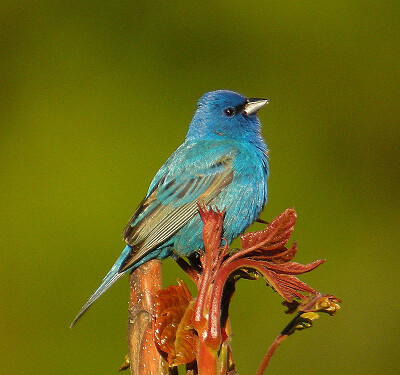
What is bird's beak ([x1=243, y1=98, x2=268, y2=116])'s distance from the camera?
2975mm

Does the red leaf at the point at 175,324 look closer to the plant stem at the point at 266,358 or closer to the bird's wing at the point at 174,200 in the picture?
the plant stem at the point at 266,358

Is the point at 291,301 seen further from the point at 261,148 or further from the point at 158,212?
the point at 261,148

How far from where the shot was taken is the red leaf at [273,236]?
0.88m

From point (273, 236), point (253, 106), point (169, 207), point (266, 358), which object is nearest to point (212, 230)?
point (273, 236)

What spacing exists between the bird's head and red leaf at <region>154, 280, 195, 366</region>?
203 centimetres

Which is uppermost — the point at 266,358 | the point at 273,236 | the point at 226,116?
the point at 226,116

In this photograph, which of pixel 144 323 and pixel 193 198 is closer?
pixel 144 323

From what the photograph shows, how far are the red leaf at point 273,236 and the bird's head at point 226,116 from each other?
80.9 inches

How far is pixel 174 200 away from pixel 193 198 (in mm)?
84

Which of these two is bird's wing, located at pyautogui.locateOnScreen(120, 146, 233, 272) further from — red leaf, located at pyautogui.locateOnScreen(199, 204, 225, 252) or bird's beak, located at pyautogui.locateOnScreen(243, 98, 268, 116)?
red leaf, located at pyautogui.locateOnScreen(199, 204, 225, 252)

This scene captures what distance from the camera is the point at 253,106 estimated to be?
3.00 metres

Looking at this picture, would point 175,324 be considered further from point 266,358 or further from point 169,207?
point 169,207

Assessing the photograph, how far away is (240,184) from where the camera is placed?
8.50ft

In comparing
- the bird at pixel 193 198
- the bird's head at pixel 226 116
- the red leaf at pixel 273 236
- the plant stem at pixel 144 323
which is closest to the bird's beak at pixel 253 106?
the bird's head at pixel 226 116
